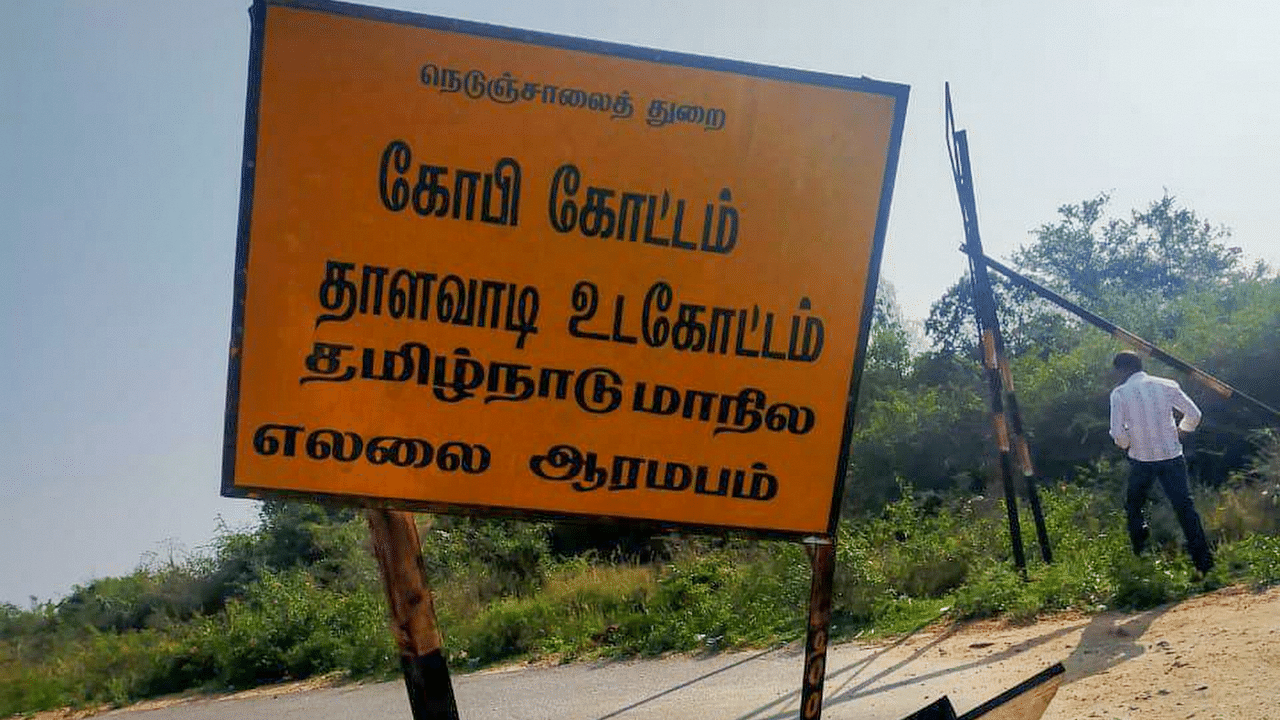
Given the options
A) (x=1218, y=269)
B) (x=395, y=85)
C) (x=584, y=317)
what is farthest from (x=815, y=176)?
(x=1218, y=269)

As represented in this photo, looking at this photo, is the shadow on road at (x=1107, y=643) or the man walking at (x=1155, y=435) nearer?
the shadow on road at (x=1107, y=643)

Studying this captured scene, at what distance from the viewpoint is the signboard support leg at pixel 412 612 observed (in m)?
3.32

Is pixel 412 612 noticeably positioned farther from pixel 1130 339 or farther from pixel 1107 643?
pixel 1130 339

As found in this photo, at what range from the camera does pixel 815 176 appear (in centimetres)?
327

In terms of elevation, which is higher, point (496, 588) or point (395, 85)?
point (395, 85)

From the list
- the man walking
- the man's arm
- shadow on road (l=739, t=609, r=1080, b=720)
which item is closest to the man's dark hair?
the man walking

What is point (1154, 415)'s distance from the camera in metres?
8.05

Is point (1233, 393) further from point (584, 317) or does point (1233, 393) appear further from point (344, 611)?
point (344, 611)

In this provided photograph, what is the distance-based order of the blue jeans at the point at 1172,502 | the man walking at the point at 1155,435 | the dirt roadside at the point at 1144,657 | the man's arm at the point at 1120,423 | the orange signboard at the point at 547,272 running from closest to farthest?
the orange signboard at the point at 547,272 < the dirt roadside at the point at 1144,657 < the blue jeans at the point at 1172,502 < the man walking at the point at 1155,435 < the man's arm at the point at 1120,423

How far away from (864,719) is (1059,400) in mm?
12201

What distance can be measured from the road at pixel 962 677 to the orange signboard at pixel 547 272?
113 inches

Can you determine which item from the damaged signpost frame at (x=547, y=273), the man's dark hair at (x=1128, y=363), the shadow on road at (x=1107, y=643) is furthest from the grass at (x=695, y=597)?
the damaged signpost frame at (x=547, y=273)

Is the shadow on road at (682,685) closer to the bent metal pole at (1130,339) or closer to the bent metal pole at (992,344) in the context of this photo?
the bent metal pole at (992,344)

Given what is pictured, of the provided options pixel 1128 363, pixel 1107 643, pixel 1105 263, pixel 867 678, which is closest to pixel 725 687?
pixel 867 678
